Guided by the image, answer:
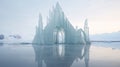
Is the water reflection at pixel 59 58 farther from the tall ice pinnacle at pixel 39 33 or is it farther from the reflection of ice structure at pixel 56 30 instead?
the tall ice pinnacle at pixel 39 33

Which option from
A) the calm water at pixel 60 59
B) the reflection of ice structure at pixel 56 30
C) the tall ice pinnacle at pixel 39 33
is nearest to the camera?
the calm water at pixel 60 59

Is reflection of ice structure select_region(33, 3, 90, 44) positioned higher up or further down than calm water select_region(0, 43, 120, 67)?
higher up

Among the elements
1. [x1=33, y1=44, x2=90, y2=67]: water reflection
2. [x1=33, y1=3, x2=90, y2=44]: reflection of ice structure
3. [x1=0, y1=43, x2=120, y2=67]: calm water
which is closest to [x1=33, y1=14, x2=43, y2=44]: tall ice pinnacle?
[x1=33, y1=3, x2=90, y2=44]: reflection of ice structure

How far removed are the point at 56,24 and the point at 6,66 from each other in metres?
21.0

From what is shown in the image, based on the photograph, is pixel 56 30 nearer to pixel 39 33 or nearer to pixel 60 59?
pixel 39 33

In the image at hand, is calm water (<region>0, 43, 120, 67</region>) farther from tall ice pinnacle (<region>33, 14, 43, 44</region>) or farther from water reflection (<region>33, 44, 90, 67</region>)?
tall ice pinnacle (<region>33, 14, 43, 44</region>)

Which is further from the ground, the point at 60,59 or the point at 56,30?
the point at 56,30

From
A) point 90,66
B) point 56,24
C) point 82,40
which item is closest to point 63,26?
point 56,24

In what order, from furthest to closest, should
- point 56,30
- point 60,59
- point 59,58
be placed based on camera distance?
1. point 56,30
2. point 59,58
3. point 60,59

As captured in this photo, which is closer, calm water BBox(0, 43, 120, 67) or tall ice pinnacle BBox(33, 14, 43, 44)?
calm water BBox(0, 43, 120, 67)

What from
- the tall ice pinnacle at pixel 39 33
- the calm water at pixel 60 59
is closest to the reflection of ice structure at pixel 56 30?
the tall ice pinnacle at pixel 39 33

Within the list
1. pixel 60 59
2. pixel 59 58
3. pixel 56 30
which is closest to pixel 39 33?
pixel 56 30

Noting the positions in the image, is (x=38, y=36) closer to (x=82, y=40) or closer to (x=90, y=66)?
(x=82, y=40)

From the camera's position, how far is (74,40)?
29.0 metres
